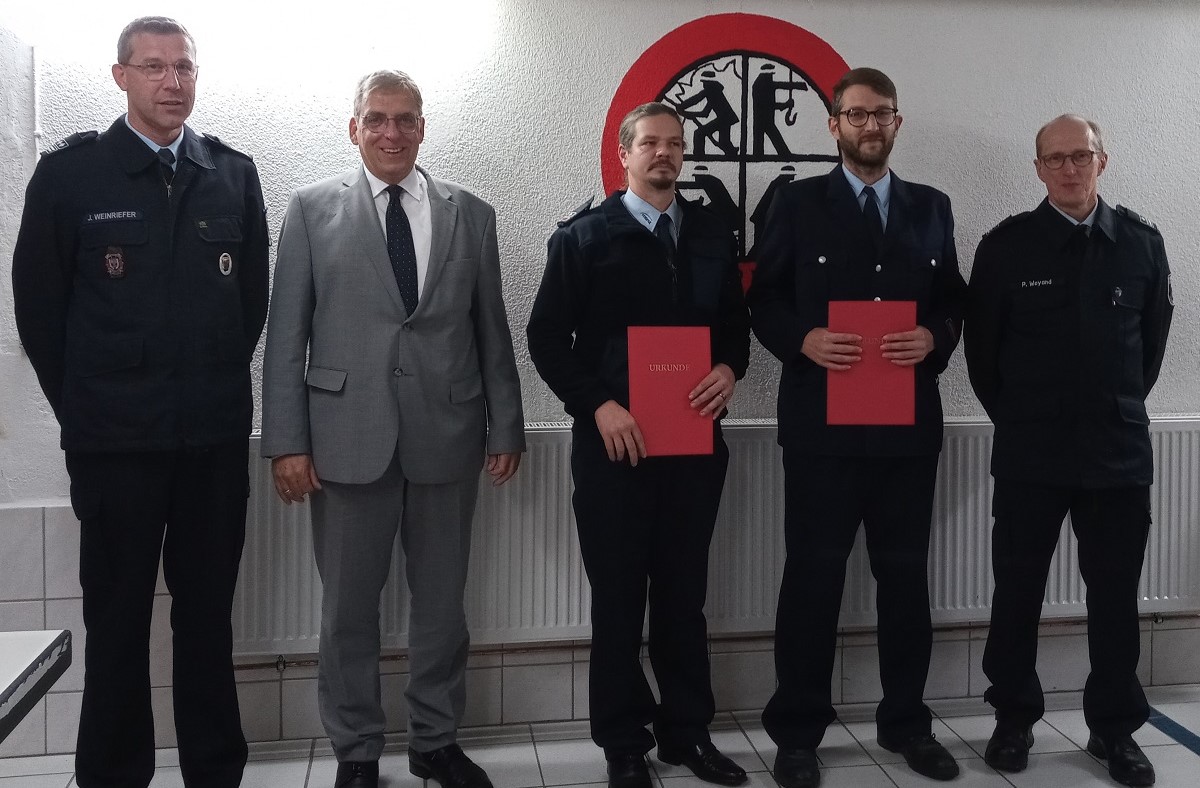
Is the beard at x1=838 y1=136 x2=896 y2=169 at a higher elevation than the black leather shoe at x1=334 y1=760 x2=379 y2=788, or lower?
higher

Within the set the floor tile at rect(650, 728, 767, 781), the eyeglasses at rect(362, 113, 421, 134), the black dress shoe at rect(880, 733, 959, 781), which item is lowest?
the floor tile at rect(650, 728, 767, 781)

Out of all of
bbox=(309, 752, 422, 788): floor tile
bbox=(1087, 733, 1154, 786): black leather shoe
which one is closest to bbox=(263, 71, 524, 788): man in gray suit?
bbox=(309, 752, 422, 788): floor tile

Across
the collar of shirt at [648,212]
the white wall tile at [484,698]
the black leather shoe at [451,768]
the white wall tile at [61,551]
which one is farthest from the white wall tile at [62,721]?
the collar of shirt at [648,212]

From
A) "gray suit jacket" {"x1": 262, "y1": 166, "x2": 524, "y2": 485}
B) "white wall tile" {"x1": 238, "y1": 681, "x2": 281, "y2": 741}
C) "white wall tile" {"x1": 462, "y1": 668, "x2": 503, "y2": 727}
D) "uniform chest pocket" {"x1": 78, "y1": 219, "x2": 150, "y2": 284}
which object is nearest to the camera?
"uniform chest pocket" {"x1": 78, "y1": 219, "x2": 150, "y2": 284}

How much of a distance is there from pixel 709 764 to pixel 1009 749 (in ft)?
2.72

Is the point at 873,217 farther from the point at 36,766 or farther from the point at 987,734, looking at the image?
the point at 36,766

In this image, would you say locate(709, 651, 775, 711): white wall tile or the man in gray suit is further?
locate(709, 651, 775, 711): white wall tile

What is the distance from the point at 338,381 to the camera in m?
2.50

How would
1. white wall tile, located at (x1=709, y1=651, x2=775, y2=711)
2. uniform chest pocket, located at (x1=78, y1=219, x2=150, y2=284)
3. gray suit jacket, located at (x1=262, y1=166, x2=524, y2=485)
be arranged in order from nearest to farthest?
uniform chest pocket, located at (x1=78, y1=219, x2=150, y2=284)
gray suit jacket, located at (x1=262, y1=166, x2=524, y2=485)
white wall tile, located at (x1=709, y1=651, x2=775, y2=711)

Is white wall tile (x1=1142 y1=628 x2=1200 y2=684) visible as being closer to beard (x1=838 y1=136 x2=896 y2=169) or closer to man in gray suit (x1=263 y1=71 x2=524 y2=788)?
beard (x1=838 y1=136 x2=896 y2=169)

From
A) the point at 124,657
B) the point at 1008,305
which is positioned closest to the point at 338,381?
the point at 124,657

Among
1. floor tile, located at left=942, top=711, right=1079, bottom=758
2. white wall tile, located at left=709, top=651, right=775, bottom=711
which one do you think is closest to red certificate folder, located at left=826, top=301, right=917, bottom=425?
white wall tile, located at left=709, top=651, right=775, bottom=711

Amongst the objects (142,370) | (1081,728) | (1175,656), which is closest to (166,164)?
(142,370)

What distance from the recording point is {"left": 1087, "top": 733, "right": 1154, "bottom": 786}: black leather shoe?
2707 millimetres
